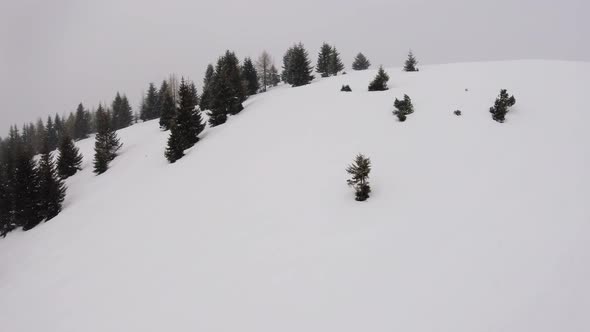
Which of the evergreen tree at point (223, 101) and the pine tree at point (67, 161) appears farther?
the pine tree at point (67, 161)

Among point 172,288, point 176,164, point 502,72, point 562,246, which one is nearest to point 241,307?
point 172,288

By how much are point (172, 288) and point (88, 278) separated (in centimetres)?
545

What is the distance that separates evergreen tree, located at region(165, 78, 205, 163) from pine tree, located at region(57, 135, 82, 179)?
16990 mm

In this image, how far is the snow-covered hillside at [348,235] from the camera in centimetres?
834

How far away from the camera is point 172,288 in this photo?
35.4ft

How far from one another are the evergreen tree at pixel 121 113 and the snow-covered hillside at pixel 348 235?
189ft

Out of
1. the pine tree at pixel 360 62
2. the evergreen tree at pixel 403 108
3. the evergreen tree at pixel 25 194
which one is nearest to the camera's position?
the evergreen tree at pixel 403 108

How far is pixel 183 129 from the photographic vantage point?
29.5m

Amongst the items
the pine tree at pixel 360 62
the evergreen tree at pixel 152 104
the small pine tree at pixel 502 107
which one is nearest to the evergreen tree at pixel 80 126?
the evergreen tree at pixel 152 104

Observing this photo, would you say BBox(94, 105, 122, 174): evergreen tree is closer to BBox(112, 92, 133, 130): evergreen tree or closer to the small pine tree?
the small pine tree

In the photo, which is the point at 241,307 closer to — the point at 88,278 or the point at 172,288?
the point at 172,288

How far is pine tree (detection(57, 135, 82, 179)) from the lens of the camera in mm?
35812

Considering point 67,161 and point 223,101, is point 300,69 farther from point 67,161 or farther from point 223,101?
point 67,161

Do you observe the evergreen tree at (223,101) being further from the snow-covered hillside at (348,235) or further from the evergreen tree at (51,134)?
the evergreen tree at (51,134)
